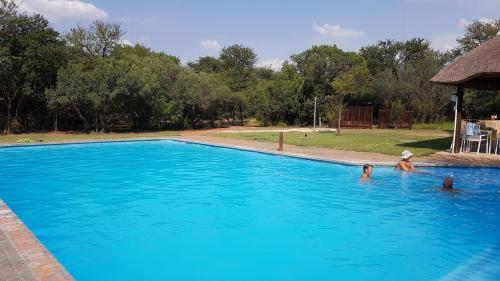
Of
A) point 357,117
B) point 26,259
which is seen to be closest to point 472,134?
point 26,259

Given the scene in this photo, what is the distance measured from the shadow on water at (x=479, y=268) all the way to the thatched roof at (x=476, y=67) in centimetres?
961

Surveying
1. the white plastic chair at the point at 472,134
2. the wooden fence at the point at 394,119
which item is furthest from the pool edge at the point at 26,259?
the wooden fence at the point at 394,119

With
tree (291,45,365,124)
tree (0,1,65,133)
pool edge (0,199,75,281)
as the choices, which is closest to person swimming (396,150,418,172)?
pool edge (0,199,75,281)

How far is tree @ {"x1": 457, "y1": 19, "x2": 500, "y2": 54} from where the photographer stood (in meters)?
36.8

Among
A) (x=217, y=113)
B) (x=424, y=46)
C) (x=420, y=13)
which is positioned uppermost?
(x=424, y=46)

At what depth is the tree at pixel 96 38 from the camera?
102ft

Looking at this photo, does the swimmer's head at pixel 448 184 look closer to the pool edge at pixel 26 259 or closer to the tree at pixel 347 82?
the pool edge at pixel 26 259

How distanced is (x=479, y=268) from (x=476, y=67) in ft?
36.1

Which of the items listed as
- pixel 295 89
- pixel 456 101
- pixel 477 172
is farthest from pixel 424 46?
pixel 477 172

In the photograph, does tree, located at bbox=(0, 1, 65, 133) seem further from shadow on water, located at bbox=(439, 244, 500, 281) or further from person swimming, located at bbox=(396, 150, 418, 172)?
shadow on water, located at bbox=(439, 244, 500, 281)

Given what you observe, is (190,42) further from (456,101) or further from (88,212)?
(88,212)

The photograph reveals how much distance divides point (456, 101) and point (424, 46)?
45.4m

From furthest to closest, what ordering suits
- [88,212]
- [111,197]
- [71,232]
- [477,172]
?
[477,172], [111,197], [88,212], [71,232]

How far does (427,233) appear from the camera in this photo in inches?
294
